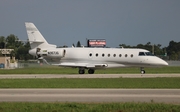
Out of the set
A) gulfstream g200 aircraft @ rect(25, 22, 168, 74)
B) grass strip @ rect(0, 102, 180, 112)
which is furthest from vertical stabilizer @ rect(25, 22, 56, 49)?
grass strip @ rect(0, 102, 180, 112)

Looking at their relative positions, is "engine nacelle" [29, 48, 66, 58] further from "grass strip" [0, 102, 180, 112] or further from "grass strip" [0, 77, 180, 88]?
"grass strip" [0, 102, 180, 112]

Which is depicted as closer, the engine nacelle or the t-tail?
the engine nacelle

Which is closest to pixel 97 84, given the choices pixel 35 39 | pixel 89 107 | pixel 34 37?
pixel 89 107

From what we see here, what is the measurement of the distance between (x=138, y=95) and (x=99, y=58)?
24.7 metres

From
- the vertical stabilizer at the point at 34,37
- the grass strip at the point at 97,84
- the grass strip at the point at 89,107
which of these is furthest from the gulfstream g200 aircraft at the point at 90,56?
the grass strip at the point at 89,107

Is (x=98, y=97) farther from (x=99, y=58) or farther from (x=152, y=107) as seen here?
(x=99, y=58)

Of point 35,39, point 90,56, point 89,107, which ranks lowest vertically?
point 89,107

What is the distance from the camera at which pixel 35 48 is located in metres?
45.9

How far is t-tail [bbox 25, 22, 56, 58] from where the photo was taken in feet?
150

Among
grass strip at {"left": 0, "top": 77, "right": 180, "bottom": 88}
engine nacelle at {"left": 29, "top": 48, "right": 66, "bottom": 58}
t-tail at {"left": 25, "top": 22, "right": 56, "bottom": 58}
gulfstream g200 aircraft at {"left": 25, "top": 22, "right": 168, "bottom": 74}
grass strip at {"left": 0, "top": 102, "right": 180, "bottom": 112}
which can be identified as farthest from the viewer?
t-tail at {"left": 25, "top": 22, "right": 56, "bottom": 58}

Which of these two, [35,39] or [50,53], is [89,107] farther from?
[35,39]

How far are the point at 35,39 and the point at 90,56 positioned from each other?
21.8 feet

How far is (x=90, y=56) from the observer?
4506cm

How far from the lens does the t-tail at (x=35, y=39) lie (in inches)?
1804
